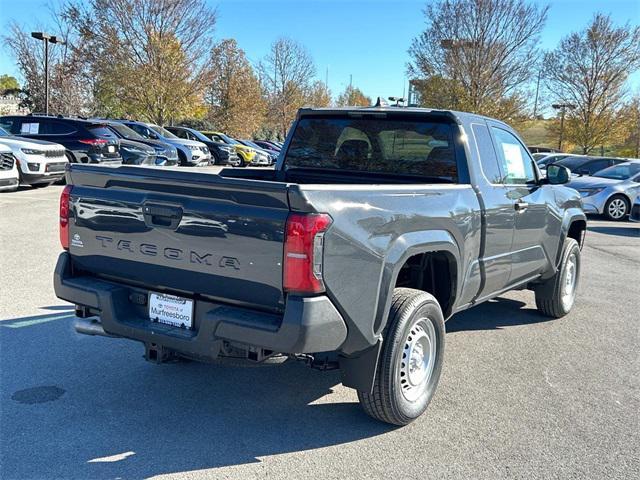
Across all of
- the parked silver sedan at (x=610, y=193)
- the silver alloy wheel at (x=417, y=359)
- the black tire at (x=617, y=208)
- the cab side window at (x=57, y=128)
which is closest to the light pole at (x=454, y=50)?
the parked silver sedan at (x=610, y=193)

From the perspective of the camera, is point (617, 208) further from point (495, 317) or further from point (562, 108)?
point (562, 108)

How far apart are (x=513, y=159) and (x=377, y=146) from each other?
4.45 ft

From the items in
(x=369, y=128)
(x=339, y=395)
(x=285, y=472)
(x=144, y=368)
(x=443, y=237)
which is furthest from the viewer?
(x=369, y=128)

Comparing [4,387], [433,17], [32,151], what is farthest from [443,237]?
[433,17]

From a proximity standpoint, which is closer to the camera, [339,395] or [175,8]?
[339,395]

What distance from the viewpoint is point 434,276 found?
14.4 feet

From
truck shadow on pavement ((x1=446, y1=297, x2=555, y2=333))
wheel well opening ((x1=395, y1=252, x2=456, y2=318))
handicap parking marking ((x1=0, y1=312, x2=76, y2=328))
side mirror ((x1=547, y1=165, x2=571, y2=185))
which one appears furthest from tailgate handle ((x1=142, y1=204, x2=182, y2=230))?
side mirror ((x1=547, y1=165, x2=571, y2=185))

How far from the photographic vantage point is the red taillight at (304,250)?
2.91 m

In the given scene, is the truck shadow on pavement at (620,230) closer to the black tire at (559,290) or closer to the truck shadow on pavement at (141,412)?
the black tire at (559,290)

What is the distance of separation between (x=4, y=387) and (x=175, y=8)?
28.9 metres

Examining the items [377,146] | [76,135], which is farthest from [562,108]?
[377,146]

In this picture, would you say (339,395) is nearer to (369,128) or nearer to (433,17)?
(369,128)

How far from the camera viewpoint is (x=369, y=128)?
4902 millimetres

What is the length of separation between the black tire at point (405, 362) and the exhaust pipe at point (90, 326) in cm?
164
